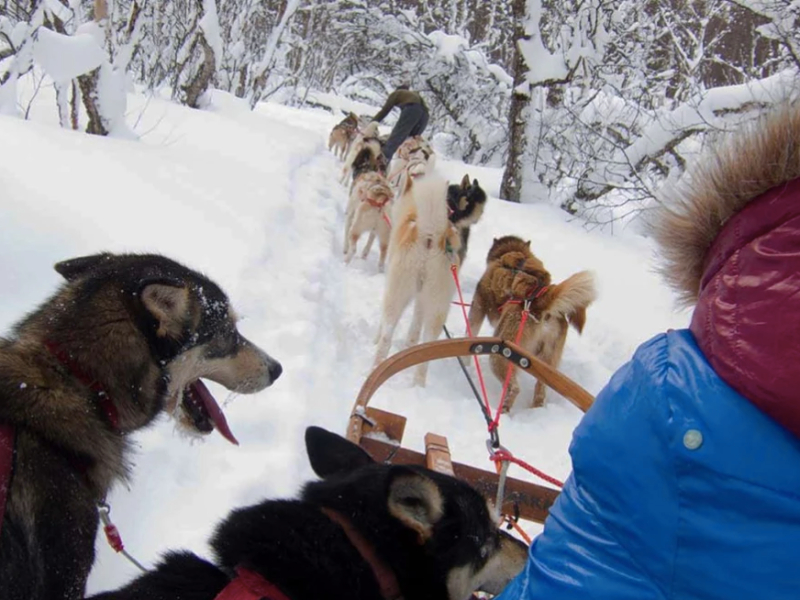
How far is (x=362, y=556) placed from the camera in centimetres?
128

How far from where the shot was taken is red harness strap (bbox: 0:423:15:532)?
131cm

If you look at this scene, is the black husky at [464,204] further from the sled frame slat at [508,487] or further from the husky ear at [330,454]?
the husky ear at [330,454]

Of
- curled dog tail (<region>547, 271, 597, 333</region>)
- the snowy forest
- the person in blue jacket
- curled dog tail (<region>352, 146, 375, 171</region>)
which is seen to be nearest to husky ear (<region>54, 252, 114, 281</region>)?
the person in blue jacket

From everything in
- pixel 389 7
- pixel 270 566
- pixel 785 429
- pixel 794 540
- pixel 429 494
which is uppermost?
pixel 389 7

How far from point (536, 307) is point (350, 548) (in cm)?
281

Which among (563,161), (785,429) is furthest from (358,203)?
(785,429)

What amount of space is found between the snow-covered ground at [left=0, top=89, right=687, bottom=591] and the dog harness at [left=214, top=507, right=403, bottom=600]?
990 millimetres

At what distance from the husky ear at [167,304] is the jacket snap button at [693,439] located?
1.37 metres

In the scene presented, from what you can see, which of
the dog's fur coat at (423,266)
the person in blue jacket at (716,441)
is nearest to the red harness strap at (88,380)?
the person in blue jacket at (716,441)

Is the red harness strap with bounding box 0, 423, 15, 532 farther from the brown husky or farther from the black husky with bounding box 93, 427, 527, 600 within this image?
the black husky with bounding box 93, 427, 527, 600

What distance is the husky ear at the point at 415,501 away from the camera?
1192 millimetres

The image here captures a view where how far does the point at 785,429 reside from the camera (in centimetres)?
83

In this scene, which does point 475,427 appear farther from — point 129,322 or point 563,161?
point 563,161

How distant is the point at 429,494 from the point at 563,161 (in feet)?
31.5
